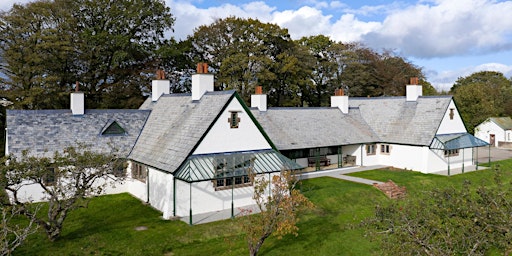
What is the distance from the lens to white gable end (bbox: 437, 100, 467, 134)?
97.6 ft

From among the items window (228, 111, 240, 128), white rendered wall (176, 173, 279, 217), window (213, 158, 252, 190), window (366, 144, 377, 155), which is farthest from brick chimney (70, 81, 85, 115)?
window (366, 144, 377, 155)

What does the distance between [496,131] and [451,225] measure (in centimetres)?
4910

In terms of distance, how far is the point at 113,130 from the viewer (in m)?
22.8

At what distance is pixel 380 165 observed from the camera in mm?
31125

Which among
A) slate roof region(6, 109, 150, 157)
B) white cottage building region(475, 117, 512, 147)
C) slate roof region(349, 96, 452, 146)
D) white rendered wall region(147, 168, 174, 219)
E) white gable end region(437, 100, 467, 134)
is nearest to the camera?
white rendered wall region(147, 168, 174, 219)

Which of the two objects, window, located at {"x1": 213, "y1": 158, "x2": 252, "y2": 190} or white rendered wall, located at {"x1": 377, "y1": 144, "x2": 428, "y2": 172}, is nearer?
window, located at {"x1": 213, "y1": 158, "x2": 252, "y2": 190}

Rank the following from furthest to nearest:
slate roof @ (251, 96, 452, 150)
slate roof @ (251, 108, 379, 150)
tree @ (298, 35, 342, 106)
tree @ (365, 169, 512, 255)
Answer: tree @ (298, 35, 342, 106)
slate roof @ (251, 96, 452, 150)
slate roof @ (251, 108, 379, 150)
tree @ (365, 169, 512, 255)

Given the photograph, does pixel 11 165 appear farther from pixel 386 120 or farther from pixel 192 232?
pixel 386 120

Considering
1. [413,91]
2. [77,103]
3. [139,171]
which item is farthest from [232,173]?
[413,91]

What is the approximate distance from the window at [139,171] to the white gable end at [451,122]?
21690 millimetres

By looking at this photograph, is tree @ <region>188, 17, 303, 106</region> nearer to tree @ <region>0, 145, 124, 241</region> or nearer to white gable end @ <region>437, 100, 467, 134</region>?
white gable end @ <region>437, 100, 467, 134</region>

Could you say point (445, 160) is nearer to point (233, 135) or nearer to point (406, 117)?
point (406, 117)

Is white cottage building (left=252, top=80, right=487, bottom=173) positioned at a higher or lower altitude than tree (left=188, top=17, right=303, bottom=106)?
lower

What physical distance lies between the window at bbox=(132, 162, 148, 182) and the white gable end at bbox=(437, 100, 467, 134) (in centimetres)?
2169
